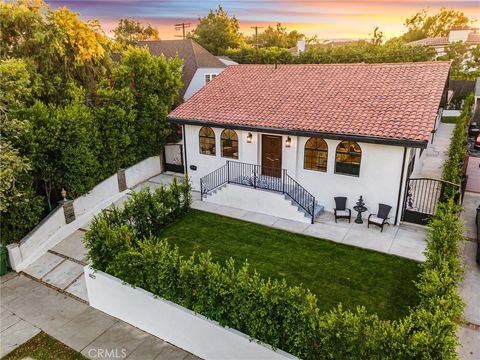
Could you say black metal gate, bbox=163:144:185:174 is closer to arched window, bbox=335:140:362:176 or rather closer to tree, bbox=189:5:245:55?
arched window, bbox=335:140:362:176

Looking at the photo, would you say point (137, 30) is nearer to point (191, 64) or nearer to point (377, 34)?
point (191, 64)

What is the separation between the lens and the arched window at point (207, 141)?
1547cm

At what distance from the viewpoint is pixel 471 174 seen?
16.4 meters

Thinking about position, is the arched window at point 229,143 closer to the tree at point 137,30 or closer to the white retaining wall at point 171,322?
the white retaining wall at point 171,322

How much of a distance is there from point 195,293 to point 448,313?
485cm

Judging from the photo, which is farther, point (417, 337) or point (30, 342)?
point (30, 342)

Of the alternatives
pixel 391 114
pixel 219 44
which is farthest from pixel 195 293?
pixel 219 44

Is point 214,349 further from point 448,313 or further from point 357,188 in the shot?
point 357,188

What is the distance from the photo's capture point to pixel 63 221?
1341 cm

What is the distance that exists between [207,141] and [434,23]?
362 feet

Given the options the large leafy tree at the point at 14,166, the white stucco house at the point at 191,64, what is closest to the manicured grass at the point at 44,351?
the large leafy tree at the point at 14,166

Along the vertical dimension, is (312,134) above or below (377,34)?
below

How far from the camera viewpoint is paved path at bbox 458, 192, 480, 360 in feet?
24.3

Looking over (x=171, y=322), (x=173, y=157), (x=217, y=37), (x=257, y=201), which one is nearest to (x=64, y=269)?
(x=171, y=322)
